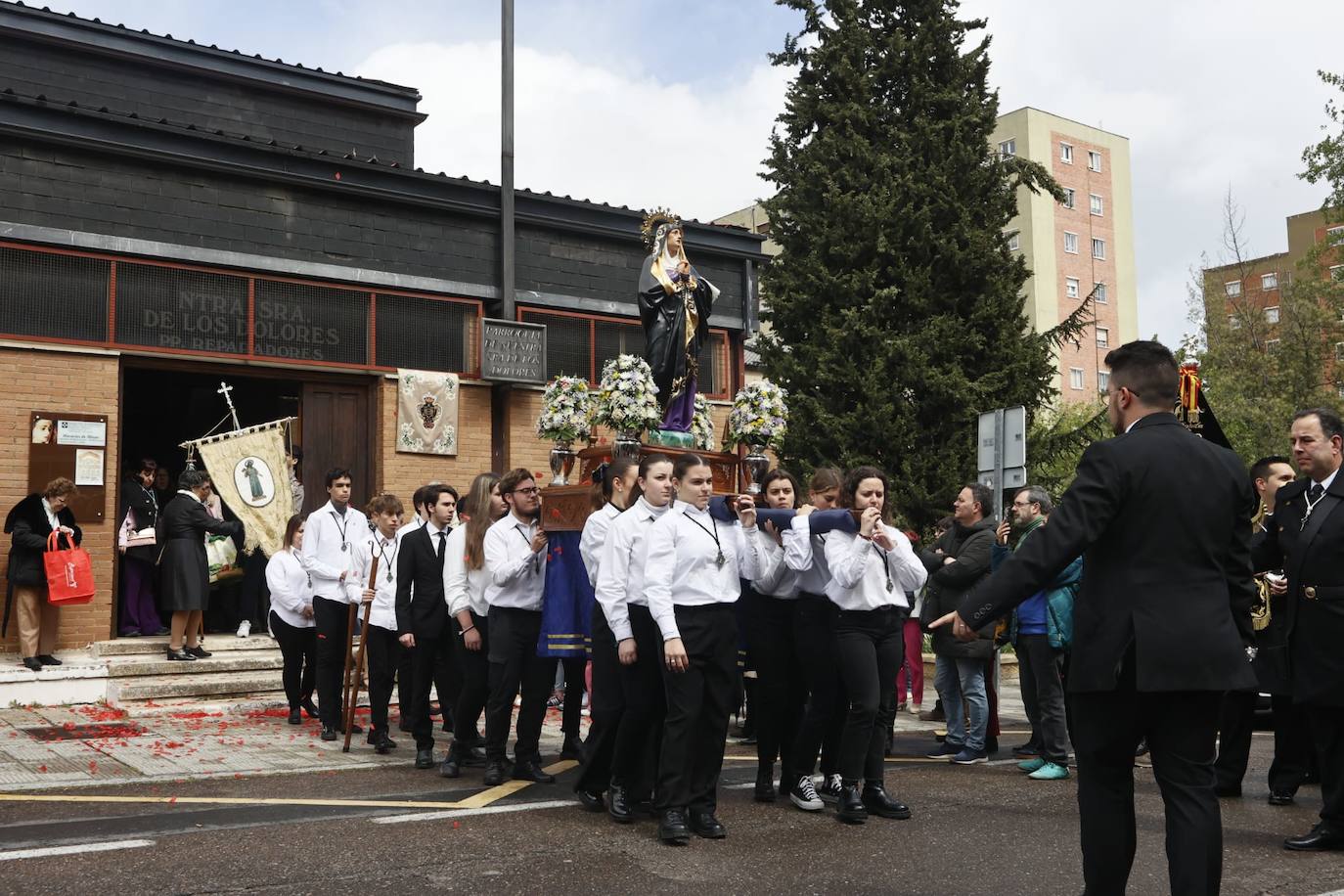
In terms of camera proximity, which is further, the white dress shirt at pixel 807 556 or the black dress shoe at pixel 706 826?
the white dress shirt at pixel 807 556

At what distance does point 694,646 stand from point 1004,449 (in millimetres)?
6265

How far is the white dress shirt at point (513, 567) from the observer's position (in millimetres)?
8320

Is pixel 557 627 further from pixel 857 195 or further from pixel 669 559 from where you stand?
pixel 857 195

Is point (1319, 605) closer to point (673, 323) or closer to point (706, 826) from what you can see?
point (706, 826)


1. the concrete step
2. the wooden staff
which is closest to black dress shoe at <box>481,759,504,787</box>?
the wooden staff

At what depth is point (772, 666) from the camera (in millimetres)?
7770

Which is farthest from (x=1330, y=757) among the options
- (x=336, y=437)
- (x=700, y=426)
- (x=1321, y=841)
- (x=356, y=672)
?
(x=336, y=437)

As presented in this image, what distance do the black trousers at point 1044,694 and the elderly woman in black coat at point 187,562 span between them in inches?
327

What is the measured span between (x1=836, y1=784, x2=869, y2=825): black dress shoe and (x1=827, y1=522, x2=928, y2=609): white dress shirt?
1.03m

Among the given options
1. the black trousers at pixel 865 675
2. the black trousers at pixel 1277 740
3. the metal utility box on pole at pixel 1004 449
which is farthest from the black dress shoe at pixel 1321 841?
the metal utility box on pole at pixel 1004 449

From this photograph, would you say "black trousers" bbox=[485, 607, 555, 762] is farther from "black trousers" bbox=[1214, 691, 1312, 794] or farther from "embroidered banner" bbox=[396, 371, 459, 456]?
"embroidered banner" bbox=[396, 371, 459, 456]

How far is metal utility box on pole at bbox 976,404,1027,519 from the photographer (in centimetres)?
1197

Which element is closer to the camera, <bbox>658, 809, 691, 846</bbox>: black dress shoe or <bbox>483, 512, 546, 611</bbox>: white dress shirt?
<bbox>658, 809, 691, 846</bbox>: black dress shoe

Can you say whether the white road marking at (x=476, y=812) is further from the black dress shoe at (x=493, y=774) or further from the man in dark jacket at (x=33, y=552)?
the man in dark jacket at (x=33, y=552)
